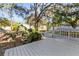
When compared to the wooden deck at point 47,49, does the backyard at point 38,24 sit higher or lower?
higher

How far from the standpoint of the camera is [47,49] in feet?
10.2

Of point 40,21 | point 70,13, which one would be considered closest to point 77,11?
point 70,13

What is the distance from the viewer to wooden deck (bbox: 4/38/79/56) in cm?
305

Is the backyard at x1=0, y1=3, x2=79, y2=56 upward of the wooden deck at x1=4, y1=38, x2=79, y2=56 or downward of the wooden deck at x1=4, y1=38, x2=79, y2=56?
upward

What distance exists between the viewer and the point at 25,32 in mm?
3186

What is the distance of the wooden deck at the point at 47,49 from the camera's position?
305cm

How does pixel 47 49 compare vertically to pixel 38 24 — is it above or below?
below

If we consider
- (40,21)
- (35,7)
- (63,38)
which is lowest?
(63,38)

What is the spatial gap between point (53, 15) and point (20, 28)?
0.60 m

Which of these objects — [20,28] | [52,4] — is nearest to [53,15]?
[52,4]

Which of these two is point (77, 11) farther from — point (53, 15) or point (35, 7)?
point (35, 7)

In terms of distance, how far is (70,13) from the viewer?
10.3 feet

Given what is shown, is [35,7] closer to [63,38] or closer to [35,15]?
[35,15]

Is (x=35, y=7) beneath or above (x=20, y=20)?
above
